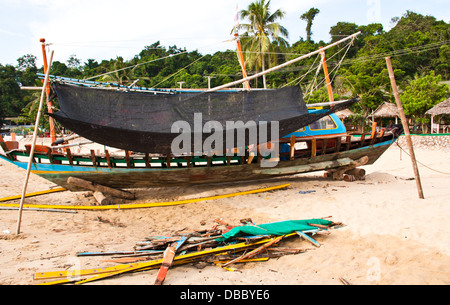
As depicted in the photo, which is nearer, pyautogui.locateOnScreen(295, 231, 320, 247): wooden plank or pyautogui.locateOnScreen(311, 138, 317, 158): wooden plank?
pyautogui.locateOnScreen(295, 231, 320, 247): wooden plank

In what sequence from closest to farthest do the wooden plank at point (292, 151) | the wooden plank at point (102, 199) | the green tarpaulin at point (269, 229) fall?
the green tarpaulin at point (269, 229), the wooden plank at point (102, 199), the wooden plank at point (292, 151)

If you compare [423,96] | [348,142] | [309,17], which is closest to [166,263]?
[348,142]

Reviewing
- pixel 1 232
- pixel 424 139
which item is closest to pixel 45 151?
pixel 1 232

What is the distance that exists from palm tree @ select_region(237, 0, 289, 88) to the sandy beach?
53.5 feet

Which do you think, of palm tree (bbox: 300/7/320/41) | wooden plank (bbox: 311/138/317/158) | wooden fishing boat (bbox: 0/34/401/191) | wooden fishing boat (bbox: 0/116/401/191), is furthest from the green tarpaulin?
palm tree (bbox: 300/7/320/41)

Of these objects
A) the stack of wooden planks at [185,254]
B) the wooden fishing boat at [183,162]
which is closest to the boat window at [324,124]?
the wooden fishing boat at [183,162]

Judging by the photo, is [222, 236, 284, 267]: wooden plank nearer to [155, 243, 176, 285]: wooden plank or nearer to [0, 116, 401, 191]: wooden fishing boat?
[155, 243, 176, 285]: wooden plank

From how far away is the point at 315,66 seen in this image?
30031 millimetres

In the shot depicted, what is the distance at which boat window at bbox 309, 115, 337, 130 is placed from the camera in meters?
9.22

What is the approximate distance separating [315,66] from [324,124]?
22763mm

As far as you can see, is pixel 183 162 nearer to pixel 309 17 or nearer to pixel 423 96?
pixel 423 96

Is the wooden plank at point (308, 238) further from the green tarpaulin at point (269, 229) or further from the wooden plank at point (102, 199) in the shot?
the wooden plank at point (102, 199)

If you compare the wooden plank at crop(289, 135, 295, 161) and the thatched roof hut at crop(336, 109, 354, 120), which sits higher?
the thatched roof hut at crop(336, 109, 354, 120)

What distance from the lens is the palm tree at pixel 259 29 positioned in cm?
2328
